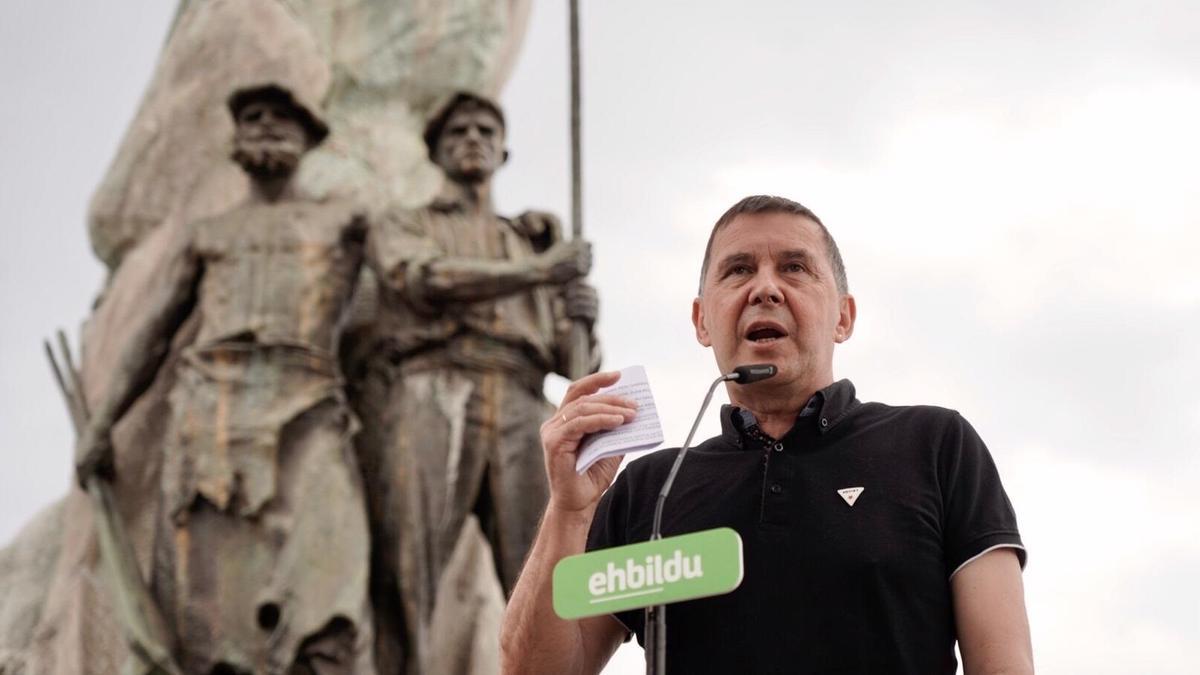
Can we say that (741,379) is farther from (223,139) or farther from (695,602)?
(223,139)

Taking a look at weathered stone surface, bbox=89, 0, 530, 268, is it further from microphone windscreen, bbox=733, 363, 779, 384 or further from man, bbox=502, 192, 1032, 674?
microphone windscreen, bbox=733, 363, 779, 384

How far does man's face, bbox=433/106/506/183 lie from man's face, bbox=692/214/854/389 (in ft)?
20.9

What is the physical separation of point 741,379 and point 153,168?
871 centimetres

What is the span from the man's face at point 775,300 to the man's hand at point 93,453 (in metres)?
6.73

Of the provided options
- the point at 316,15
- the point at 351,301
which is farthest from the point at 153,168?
the point at 351,301

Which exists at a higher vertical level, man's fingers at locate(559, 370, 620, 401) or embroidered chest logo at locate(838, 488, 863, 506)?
man's fingers at locate(559, 370, 620, 401)

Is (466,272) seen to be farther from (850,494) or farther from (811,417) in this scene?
(850,494)

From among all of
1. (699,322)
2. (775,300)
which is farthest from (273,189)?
(775,300)

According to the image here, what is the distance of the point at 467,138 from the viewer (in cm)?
893

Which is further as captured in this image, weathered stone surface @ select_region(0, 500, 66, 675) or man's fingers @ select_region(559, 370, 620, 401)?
weathered stone surface @ select_region(0, 500, 66, 675)

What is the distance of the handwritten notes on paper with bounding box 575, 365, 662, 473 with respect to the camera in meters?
2.27

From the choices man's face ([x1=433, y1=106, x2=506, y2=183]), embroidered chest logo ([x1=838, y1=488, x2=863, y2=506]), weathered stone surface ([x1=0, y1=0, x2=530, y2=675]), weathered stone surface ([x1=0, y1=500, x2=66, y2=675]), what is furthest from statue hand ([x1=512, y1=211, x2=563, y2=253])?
embroidered chest logo ([x1=838, y1=488, x2=863, y2=506])

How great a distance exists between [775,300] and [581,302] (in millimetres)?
6013

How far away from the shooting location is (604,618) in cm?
249
